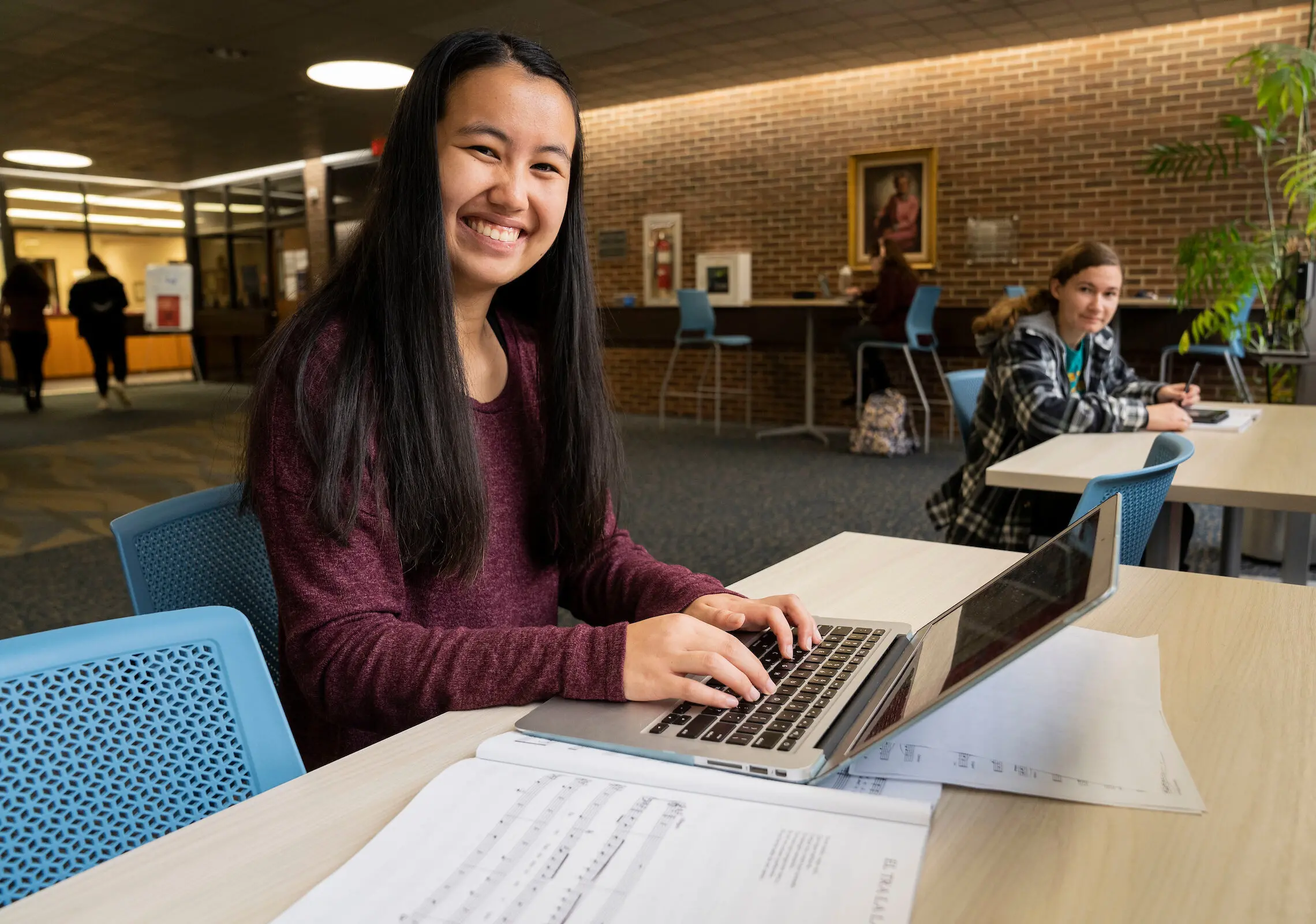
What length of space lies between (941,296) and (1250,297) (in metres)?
3.49

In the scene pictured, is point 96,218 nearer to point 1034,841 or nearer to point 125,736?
point 125,736

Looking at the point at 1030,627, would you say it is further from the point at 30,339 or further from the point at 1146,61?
the point at 30,339

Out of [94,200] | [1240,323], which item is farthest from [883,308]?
[94,200]

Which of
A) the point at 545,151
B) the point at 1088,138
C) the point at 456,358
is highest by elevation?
the point at 1088,138

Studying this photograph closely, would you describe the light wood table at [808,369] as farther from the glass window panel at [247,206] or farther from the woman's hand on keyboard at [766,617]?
the glass window panel at [247,206]

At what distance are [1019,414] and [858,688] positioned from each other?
6.84ft

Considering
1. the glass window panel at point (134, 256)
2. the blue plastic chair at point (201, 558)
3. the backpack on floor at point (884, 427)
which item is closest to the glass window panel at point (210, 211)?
the glass window panel at point (134, 256)

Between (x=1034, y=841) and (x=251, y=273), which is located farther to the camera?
(x=251, y=273)

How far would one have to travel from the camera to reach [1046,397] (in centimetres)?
266

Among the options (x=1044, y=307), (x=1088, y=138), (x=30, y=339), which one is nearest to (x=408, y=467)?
(x=1044, y=307)

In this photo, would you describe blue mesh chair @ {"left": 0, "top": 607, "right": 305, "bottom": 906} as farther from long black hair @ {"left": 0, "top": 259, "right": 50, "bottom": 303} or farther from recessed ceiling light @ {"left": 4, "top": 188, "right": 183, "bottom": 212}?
recessed ceiling light @ {"left": 4, "top": 188, "right": 183, "bottom": 212}

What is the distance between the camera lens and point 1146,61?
6.75 m

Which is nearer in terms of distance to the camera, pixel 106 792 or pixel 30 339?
pixel 106 792

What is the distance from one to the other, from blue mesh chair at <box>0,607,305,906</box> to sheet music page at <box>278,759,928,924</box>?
0.81 ft
